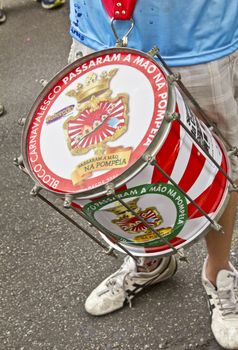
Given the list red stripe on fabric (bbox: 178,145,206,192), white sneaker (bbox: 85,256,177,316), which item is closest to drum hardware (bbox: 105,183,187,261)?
red stripe on fabric (bbox: 178,145,206,192)

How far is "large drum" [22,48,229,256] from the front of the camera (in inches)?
48.8

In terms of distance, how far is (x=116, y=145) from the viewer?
1.26 metres

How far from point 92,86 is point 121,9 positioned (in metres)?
0.18

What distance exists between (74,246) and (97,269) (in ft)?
0.53

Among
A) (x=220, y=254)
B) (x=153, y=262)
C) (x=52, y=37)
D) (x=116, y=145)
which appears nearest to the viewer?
(x=116, y=145)

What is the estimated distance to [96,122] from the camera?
1308 millimetres

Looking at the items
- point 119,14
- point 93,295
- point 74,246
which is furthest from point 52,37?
point 119,14

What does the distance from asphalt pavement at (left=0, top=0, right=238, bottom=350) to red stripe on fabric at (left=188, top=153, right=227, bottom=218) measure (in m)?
0.56

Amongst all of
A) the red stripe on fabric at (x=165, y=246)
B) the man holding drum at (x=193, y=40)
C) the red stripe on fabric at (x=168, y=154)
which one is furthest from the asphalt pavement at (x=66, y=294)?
the red stripe on fabric at (x=168, y=154)

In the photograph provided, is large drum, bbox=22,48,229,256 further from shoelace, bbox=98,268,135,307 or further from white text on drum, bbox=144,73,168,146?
shoelace, bbox=98,268,135,307

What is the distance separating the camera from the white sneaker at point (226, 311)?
5.80 feet

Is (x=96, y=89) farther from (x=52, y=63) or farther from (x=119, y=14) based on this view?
(x=52, y=63)

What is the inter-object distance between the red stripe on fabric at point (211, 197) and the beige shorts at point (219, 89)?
0.28 feet

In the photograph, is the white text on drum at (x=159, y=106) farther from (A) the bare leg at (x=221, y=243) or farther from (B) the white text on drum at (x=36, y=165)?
(A) the bare leg at (x=221, y=243)
